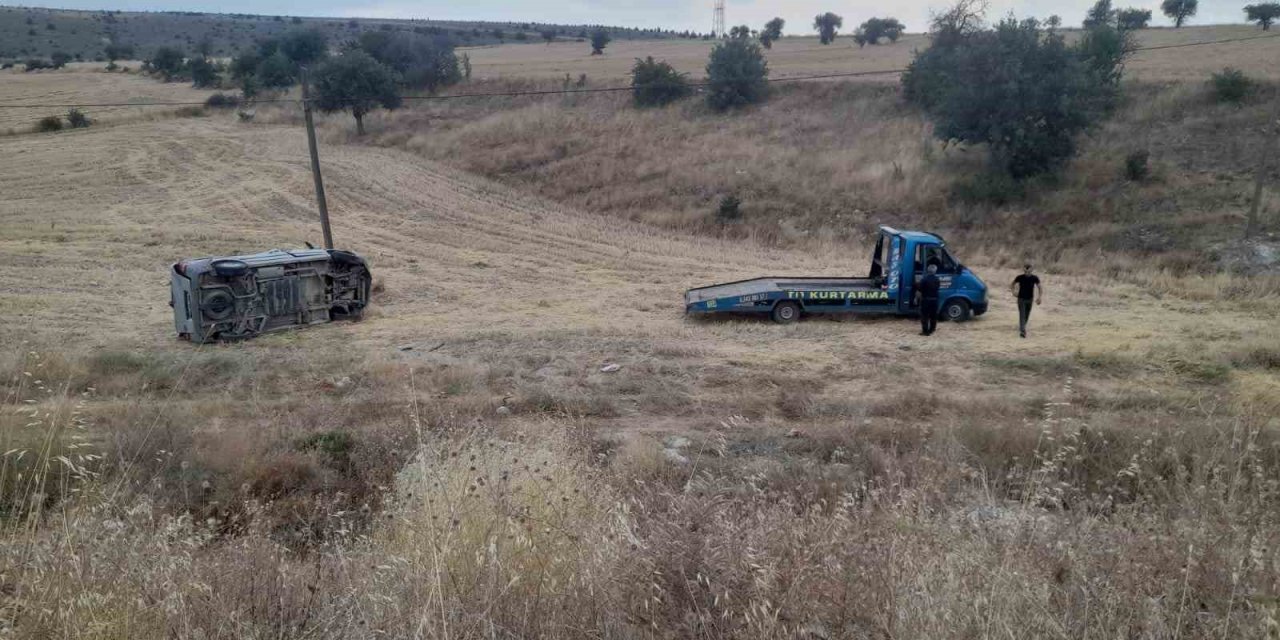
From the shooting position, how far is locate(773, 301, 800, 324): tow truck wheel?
57.1 ft

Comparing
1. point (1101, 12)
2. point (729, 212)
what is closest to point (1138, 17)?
point (1101, 12)

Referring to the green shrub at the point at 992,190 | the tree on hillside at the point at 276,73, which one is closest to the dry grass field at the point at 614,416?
the green shrub at the point at 992,190

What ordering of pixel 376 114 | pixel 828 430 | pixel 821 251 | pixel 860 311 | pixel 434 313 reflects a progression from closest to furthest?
pixel 828 430 → pixel 860 311 → pixel 434 313 → pixel 821 251 → pixel 376 114

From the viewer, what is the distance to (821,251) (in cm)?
2623

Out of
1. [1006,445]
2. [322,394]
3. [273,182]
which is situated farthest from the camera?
[273,182]

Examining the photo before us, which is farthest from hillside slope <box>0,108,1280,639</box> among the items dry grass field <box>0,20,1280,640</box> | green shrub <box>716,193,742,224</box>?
green shrub <box>716,193,742,224</box>

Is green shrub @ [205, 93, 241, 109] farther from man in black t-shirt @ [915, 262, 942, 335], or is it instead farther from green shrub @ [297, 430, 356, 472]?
green shrub @ [297, 430, 356, 472]

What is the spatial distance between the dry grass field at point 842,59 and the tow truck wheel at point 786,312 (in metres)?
28.6

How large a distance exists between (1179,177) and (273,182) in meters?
32.7

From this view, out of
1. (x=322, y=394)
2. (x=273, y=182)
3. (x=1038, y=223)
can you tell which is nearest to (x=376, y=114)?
(x=273, y=182)

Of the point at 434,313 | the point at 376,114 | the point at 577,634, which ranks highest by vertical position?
the point at 376,114

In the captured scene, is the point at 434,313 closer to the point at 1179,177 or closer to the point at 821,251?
the point at 821,251

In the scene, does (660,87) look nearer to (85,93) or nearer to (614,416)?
(614,416)

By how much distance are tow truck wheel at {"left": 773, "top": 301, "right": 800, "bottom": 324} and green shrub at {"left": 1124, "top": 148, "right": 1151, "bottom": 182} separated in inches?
698
